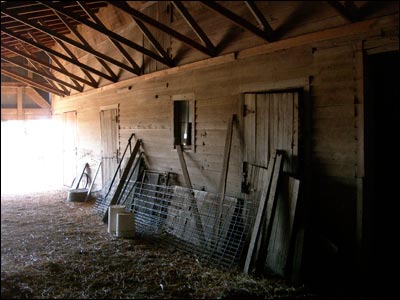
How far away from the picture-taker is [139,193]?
7.38 m

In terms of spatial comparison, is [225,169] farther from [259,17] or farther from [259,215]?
[259,17]

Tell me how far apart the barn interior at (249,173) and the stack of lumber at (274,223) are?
0.01 metres

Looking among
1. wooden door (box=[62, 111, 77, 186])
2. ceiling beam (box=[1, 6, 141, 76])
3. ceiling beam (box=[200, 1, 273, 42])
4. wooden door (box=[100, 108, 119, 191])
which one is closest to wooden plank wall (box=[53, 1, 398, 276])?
ceiling beam (box=[200, 1, 273, 42])

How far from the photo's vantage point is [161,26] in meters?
5.30

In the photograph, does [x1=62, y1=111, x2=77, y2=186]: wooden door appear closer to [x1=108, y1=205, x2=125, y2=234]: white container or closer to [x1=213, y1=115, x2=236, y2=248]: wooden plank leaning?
[x1=108, y1=205, x2=125, y2=234]: white container

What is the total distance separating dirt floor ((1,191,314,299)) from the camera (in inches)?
116

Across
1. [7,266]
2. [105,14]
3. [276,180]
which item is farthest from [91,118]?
[7,266]

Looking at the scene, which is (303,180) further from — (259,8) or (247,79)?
(259,8)

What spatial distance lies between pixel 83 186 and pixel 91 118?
1.92 m

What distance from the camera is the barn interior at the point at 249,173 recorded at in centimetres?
380

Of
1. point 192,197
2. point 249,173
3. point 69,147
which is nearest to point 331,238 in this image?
point 249,173

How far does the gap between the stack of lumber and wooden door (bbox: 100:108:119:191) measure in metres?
5.04

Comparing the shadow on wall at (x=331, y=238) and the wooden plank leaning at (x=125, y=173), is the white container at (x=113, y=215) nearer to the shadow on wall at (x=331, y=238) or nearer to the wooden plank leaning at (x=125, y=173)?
the wooden plank leaning at (x=125, y=173)

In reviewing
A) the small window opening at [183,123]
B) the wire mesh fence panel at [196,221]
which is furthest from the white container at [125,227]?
the small window opening at [183,123]
